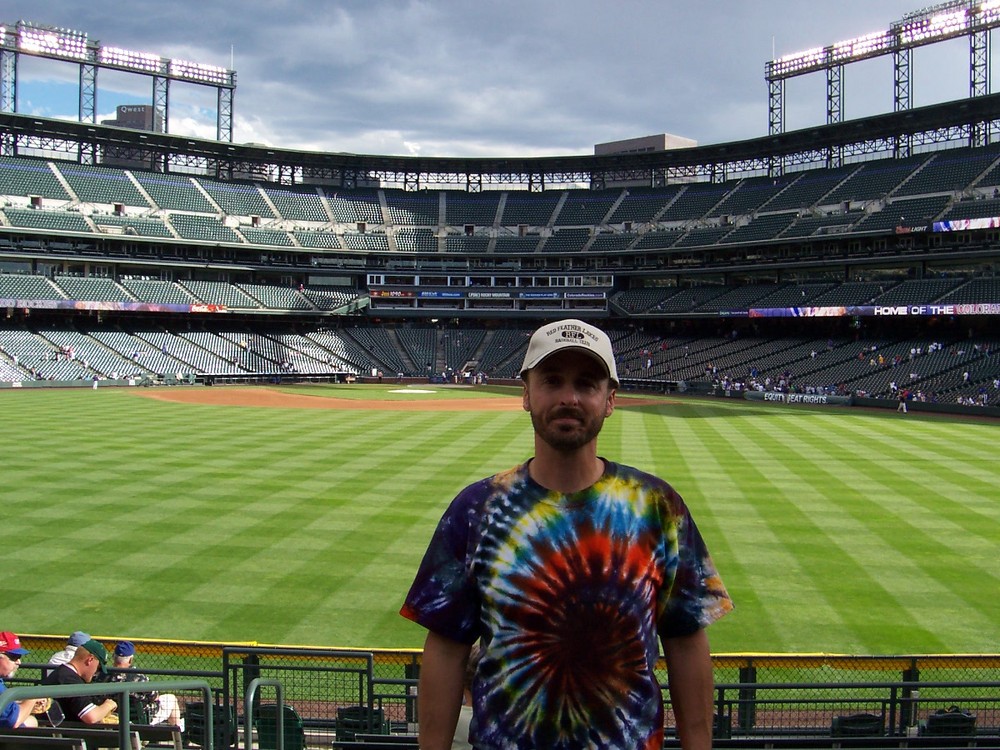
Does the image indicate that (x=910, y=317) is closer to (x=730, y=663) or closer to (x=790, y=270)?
(x=790, y=270)

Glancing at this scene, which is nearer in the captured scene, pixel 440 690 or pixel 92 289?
pixel 440 690

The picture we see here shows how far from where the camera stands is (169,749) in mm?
7824

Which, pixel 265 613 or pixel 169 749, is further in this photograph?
pixel 265 613

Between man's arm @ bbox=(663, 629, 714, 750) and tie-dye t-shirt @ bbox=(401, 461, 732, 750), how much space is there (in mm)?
84

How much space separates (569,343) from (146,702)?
31.5 feet

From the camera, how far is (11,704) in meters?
7.71

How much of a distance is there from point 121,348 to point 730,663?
77.7 m

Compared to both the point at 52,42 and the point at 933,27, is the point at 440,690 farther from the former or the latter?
the point at 52,42

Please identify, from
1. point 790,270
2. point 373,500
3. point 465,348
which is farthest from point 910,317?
point 373,500

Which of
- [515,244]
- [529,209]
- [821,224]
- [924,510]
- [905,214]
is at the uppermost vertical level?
[529,209]

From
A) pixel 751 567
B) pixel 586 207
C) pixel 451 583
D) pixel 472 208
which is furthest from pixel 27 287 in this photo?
pixel 451 583

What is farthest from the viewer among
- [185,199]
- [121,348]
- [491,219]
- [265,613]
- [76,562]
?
[491,219]

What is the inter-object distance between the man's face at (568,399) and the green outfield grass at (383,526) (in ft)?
39.4

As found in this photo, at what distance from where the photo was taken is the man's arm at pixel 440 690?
3.15 m
